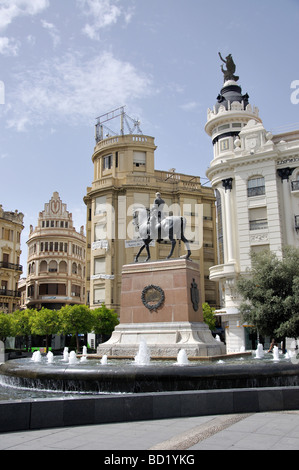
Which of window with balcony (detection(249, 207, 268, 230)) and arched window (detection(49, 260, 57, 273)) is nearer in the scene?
window with balcony (detection(249, 207, 268, 230))

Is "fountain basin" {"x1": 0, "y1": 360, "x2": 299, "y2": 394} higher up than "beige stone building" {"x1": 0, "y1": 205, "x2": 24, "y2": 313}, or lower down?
lower down

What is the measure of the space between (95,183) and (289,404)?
4895 cm

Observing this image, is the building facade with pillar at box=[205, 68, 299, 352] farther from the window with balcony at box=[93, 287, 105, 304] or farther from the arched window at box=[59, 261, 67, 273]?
the arched window at box=[59, 261, 67, 273]

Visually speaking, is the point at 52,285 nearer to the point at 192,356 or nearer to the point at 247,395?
the point at 192,356

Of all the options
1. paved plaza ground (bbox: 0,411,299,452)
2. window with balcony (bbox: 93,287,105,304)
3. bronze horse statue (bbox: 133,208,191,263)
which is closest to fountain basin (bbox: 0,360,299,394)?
paved plaza ground (bbox: 0,411,299,452)

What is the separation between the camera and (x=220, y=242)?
44.4 meters

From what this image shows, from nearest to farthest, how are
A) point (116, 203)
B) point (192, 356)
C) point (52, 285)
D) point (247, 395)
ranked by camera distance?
1. point (247, 395)
2. point (192, 356)
3. point (116, 203)
4. point (52, 285)

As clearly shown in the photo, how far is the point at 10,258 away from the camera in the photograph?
6344cm

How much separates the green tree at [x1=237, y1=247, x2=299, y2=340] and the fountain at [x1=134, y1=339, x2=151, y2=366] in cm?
1176

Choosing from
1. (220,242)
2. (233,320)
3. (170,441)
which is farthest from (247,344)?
(170,441)

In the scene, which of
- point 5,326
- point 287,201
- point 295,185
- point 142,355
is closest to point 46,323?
point 5,326

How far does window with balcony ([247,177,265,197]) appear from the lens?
134ft

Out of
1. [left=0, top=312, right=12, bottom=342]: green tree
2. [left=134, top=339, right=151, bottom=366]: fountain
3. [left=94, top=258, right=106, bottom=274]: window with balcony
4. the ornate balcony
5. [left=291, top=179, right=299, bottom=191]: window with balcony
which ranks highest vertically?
[left=291, top=179, right=299, bottom=191]: window with balcony

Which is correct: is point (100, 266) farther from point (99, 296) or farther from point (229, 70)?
point (229, 70)
